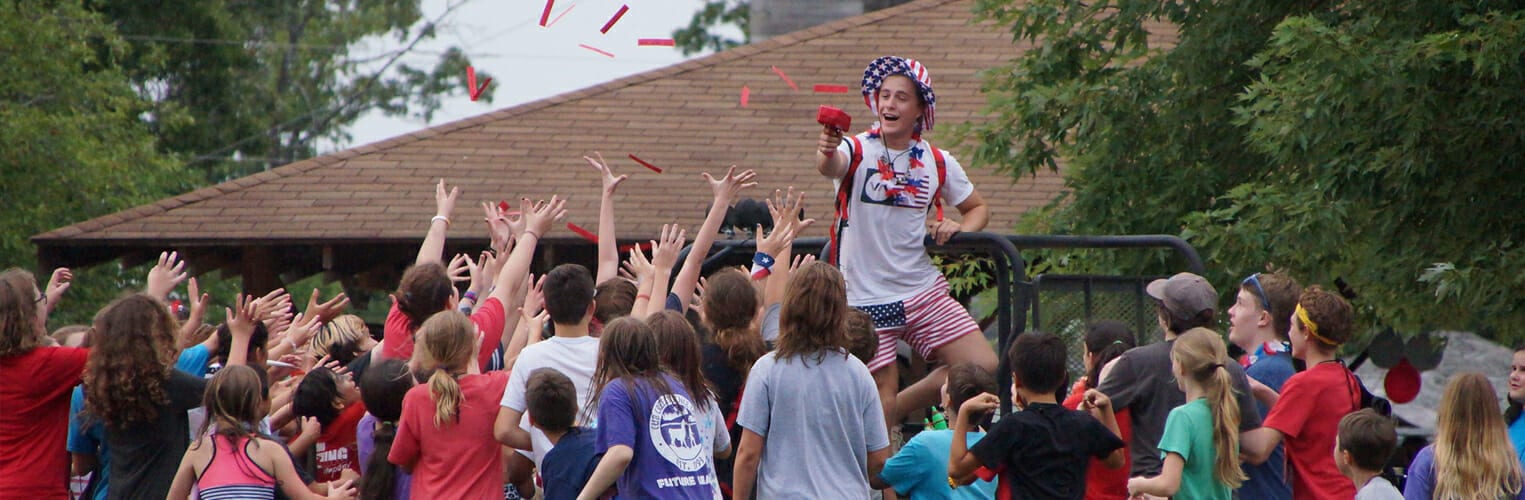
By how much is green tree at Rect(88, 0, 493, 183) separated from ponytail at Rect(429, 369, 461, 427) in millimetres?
18347

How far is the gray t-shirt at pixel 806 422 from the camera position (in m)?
5.44

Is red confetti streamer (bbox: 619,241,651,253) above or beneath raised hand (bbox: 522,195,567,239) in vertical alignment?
beneath

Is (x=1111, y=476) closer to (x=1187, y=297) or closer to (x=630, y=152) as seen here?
(x=1187, y=297)

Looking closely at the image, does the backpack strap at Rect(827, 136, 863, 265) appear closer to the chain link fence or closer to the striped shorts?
the striped shorts

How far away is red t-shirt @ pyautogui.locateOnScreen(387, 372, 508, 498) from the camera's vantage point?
5.64 metres

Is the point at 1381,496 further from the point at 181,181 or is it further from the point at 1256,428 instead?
the point at 181,181

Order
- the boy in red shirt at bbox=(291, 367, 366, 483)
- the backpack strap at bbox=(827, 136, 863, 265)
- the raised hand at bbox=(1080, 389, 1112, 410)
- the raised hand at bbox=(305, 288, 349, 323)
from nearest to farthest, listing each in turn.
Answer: the raised hand at bbox=(1080, 389, 1112, 410)
the boy in red shirt at bbox=(291, 367, 366, 483)
the backpack strap at bbox=(827, 136, 863, 265)
the raised hand at bbox=(305, 288, 349, 323)

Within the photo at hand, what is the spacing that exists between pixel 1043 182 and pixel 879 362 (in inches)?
382

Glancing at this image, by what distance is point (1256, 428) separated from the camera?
5.85 metres

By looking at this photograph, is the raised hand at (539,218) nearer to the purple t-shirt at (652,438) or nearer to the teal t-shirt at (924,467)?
the purple t-shirt at (652,438)

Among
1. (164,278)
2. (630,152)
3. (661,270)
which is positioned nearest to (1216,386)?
(661,270)

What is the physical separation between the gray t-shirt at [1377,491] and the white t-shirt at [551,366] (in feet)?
8.88

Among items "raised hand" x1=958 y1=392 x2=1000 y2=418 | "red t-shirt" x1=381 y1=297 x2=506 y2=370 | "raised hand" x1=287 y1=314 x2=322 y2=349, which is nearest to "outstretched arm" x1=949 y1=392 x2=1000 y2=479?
"raised hand" x1=958 y1=392 x2=1000 y2=418

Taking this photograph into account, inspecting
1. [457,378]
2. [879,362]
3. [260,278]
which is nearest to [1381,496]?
[879,362]
